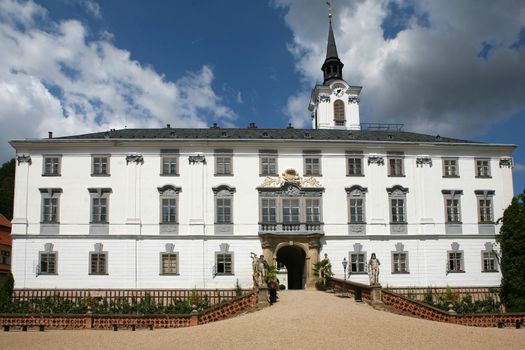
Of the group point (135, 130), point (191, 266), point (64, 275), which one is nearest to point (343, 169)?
point (191, 266)

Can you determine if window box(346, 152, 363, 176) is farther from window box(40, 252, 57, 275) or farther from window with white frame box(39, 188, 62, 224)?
window box(40, 252, 57, 275)

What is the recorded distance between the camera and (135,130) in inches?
1645

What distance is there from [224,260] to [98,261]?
27.5 ft

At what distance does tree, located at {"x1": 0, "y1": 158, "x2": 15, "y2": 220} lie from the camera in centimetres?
6881

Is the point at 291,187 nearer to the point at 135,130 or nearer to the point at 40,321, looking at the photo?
the point at 135,130

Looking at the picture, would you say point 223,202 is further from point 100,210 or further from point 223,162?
point 100,210

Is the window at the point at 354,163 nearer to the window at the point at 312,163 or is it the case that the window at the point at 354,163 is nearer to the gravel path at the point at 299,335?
the window at the point at 312,163

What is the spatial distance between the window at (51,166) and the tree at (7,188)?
115 feet

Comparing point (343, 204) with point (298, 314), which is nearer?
point (298, 314)

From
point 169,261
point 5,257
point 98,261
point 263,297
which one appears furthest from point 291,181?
point 5,257

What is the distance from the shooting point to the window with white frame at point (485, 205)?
129 ft

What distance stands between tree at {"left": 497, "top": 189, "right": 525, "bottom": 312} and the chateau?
63.6 inches

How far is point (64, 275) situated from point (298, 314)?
19.2m

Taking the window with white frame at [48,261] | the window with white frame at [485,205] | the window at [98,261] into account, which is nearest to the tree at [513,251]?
the window with white frame at [485,205]
